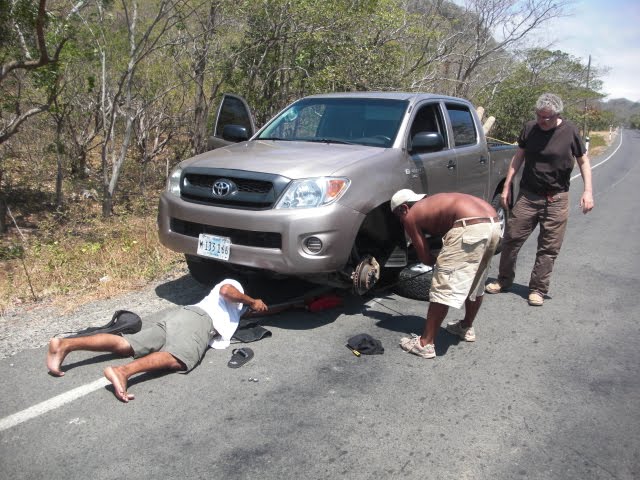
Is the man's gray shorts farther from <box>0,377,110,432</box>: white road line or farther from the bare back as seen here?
the bare back

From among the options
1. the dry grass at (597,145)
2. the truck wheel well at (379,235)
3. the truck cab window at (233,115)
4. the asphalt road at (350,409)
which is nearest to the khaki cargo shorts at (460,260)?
the asphalt road at (350,409)

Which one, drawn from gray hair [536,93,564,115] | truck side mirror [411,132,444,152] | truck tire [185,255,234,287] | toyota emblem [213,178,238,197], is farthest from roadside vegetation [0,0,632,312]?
gray hair [536,93,564,115]

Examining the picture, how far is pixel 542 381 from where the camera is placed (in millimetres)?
3662

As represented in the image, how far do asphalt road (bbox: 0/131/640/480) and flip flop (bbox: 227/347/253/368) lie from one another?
2.6 inches

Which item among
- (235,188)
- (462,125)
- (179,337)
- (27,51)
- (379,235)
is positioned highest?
(27,51)

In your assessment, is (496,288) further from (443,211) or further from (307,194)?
(307,194)

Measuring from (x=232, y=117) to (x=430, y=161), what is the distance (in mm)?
2423

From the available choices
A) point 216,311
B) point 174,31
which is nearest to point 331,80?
point 174,31

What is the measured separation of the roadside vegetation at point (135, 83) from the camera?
27.0 ft

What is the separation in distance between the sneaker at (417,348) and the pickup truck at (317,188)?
595 millimetres

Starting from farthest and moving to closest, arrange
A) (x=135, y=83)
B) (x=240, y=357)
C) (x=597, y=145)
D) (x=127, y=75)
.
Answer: (x=597, y=145) < (x=135, y=83) < (x=127, y=75) < (x=240, y=357)

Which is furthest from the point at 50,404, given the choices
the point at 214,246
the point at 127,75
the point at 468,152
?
the point at 127,75

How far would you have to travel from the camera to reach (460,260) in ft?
12.7

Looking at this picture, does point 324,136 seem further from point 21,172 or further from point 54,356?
point 21,172
